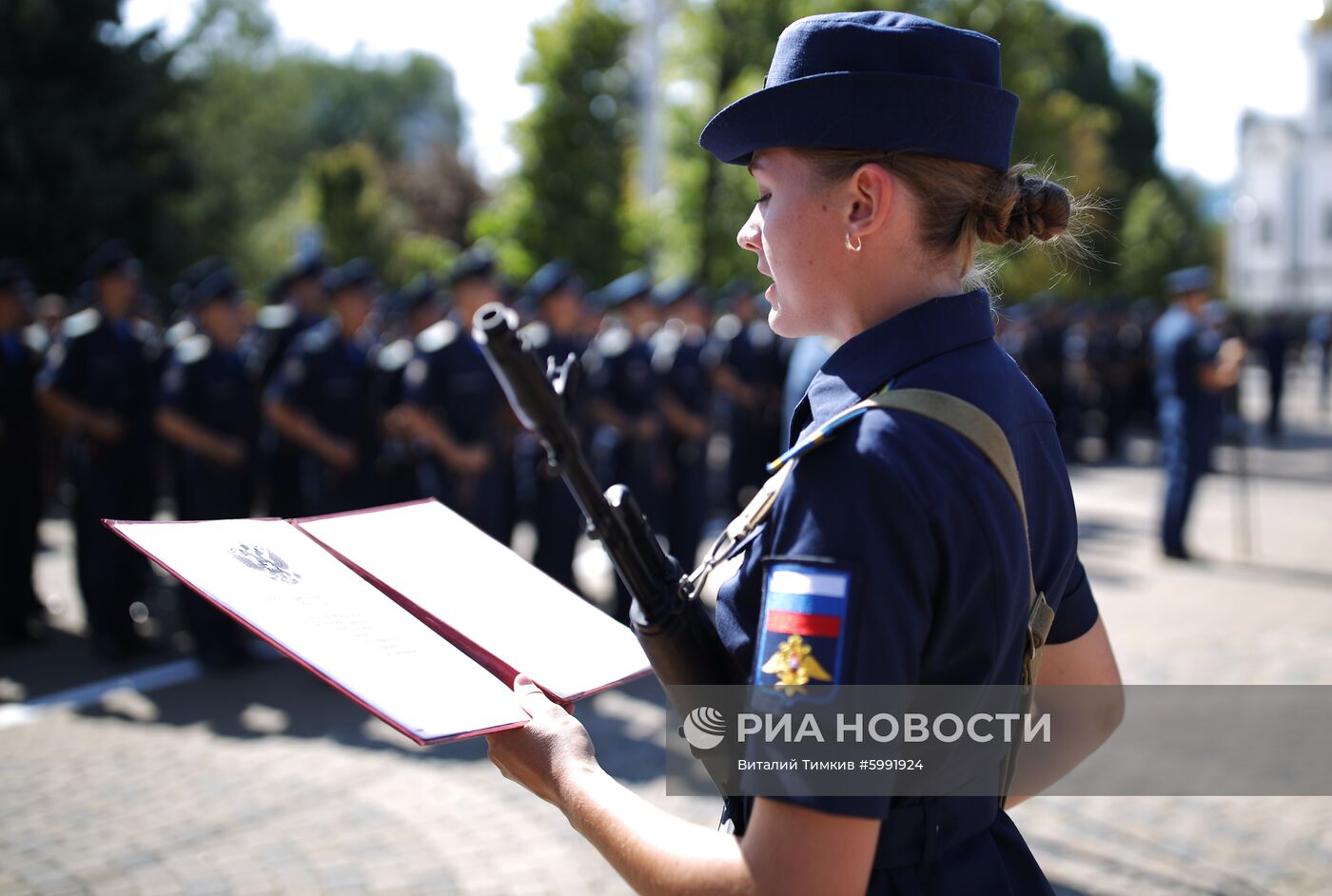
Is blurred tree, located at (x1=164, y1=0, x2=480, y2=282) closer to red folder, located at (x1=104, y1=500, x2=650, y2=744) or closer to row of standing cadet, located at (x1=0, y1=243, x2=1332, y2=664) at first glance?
row of standing cadet, located at (x1=0, y1=243, x2=1332, y2=664)

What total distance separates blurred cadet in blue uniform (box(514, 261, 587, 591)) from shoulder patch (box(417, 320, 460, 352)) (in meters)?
0.46

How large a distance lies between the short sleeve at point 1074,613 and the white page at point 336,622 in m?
0.80

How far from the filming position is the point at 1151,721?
5.75 m

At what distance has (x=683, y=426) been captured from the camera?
32.1 feet

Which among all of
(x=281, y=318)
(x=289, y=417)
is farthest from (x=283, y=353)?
(x=289, y=417)

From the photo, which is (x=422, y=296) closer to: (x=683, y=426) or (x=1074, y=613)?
(x=683, y=426)

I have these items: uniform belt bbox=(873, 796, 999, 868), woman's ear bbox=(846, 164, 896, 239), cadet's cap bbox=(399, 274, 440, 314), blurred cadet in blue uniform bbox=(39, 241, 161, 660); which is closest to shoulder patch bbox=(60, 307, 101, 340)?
blurred cadet in blue uniform bbox=(39, 241, 161, 660)

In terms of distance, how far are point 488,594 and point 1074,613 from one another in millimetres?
859

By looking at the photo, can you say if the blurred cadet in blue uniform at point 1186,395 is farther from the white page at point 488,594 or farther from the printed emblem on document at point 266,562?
the printed emblem on document at point 266,562

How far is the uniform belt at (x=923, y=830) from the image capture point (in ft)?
4.47

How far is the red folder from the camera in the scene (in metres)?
1.37

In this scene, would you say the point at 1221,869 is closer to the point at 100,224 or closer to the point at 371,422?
the point at 371,422

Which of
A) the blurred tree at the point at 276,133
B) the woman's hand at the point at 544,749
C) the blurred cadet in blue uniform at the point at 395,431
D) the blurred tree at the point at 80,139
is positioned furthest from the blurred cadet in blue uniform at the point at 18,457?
the blurred tree at the point at 276,133

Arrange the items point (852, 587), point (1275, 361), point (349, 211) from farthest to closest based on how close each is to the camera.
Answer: point (349, 211), point (1275, 361), point (852, 587)
